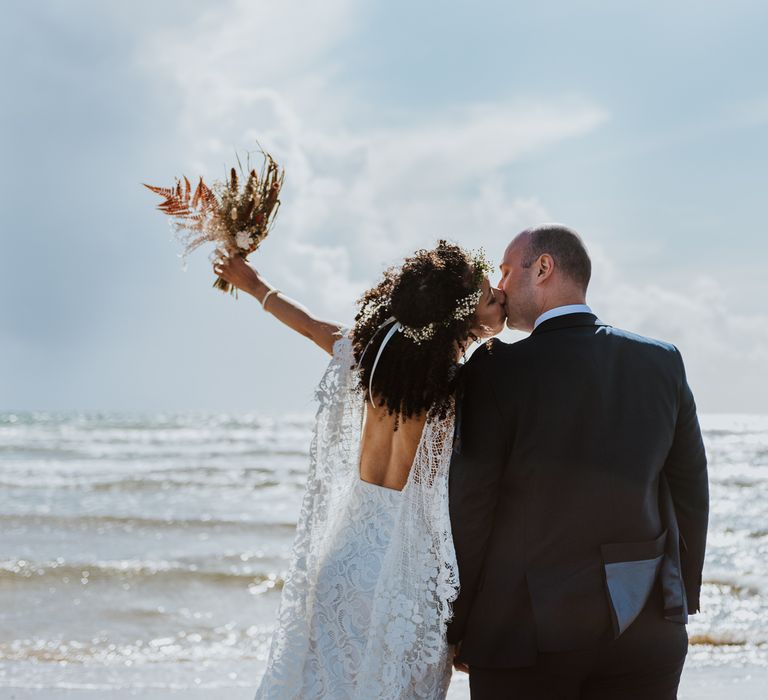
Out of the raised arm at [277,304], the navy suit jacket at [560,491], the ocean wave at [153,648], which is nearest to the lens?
the navy suit jacket at [560,491]

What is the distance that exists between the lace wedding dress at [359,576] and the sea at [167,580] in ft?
8.52

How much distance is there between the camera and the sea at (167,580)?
17.3ft

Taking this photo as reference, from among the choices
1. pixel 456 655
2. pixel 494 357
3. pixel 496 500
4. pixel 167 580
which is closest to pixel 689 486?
pixel 496 500

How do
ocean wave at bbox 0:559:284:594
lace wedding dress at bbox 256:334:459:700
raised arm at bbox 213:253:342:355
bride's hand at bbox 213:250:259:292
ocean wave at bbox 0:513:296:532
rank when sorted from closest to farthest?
lace wedding dress at bbox 256:334:459:700, raised arm at bbox 213:253:342:355, bride's hand at bbox 213:250:259:292, ocean wave at bbox 0:559:284:594, ocean wave at bbox 0:513:296:532

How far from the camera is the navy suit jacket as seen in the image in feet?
6.93

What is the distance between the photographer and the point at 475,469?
85.4 inches

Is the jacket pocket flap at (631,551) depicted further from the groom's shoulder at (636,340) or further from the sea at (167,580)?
the sea at (167,580)

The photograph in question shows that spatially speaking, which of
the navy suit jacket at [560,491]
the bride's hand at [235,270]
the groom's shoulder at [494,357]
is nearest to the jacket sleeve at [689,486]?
the navy suit jacket at [560,491]

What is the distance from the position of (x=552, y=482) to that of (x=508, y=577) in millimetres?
283

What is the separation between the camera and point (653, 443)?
2197 millimetres

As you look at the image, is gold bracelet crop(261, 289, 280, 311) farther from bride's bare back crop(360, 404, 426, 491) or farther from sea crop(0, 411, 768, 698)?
sea crop(0, 411, 768, 698)

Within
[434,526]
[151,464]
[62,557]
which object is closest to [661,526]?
[434,526]

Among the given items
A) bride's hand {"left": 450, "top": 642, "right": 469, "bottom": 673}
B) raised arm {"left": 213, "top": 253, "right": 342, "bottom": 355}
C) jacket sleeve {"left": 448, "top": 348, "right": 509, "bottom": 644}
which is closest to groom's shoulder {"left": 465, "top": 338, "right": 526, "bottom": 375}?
jacket sleeve {"left": 448, "top": 348, "right": 509, "bottom": 644}

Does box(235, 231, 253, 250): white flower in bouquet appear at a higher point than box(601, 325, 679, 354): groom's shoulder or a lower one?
higher
